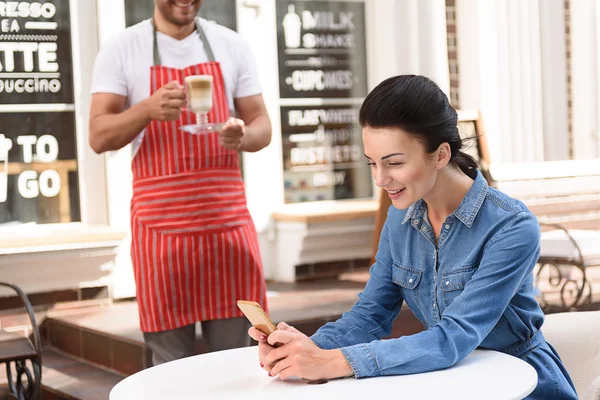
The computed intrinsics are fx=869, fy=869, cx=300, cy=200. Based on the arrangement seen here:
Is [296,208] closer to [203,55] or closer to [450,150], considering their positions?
[203,55]

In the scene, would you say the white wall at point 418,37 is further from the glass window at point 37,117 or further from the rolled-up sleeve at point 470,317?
the rolled-up sleeve at point 470,317

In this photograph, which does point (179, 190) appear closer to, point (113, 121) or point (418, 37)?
point (113, 121)

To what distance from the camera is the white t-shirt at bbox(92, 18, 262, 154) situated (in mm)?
2520

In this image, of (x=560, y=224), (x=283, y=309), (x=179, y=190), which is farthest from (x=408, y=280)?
(x=560, y=224)

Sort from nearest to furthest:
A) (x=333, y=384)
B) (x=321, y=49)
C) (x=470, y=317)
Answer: (x=333, y=384) → (x=470, y=317) → (x=321, y=49)

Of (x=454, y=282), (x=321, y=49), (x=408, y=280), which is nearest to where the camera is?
(x=454, y=282)

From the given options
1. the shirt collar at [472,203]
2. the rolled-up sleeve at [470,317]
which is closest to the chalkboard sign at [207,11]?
the shirt collar at [472,203]

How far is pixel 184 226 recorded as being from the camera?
2.55m

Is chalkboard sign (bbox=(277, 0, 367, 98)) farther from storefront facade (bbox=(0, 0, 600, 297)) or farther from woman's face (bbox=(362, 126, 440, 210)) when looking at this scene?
woman's face (bbox=(362, 126, 440, 210))

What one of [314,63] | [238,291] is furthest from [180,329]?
[314,63]

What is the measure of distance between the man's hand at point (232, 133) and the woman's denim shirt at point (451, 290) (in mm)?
688

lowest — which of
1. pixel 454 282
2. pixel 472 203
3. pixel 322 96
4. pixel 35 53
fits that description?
pixel 454 282

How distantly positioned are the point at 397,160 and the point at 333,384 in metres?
0.47

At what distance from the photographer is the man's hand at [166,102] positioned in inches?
93.2
